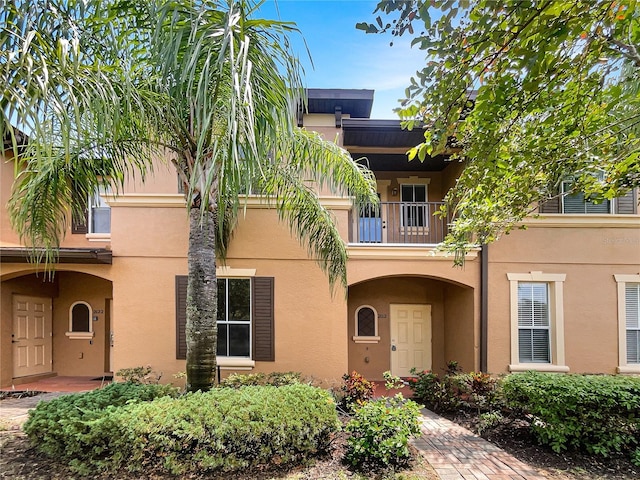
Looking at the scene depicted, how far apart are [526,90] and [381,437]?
4.45 meters

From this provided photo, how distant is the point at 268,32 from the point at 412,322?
8447 millimetres

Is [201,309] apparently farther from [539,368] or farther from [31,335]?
[31,335]

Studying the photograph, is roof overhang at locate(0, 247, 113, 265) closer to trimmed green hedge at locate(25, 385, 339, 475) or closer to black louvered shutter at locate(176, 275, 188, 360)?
black louvered shutter at locate(176, 275, 188, 360)

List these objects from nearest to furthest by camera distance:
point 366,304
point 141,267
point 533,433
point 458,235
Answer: point 533,433 < point 458,235 < point 141,267 < point 366,304

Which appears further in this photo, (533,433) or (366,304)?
(366,304)

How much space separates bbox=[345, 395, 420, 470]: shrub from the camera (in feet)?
14.6

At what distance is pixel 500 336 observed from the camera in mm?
8195

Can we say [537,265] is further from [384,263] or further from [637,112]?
[637,112]

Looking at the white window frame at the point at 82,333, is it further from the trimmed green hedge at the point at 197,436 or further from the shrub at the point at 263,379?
the trimmed green hedge at the point at 197,436

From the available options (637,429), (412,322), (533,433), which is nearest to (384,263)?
(412,322)

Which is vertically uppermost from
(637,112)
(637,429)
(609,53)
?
(609,53)

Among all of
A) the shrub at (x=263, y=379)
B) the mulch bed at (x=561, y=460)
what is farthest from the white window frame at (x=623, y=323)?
the shrub at (x=263, y=379)

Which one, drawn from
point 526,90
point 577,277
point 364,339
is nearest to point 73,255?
point 364,339

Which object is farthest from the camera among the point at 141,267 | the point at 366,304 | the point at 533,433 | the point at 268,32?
the point at 366,304
